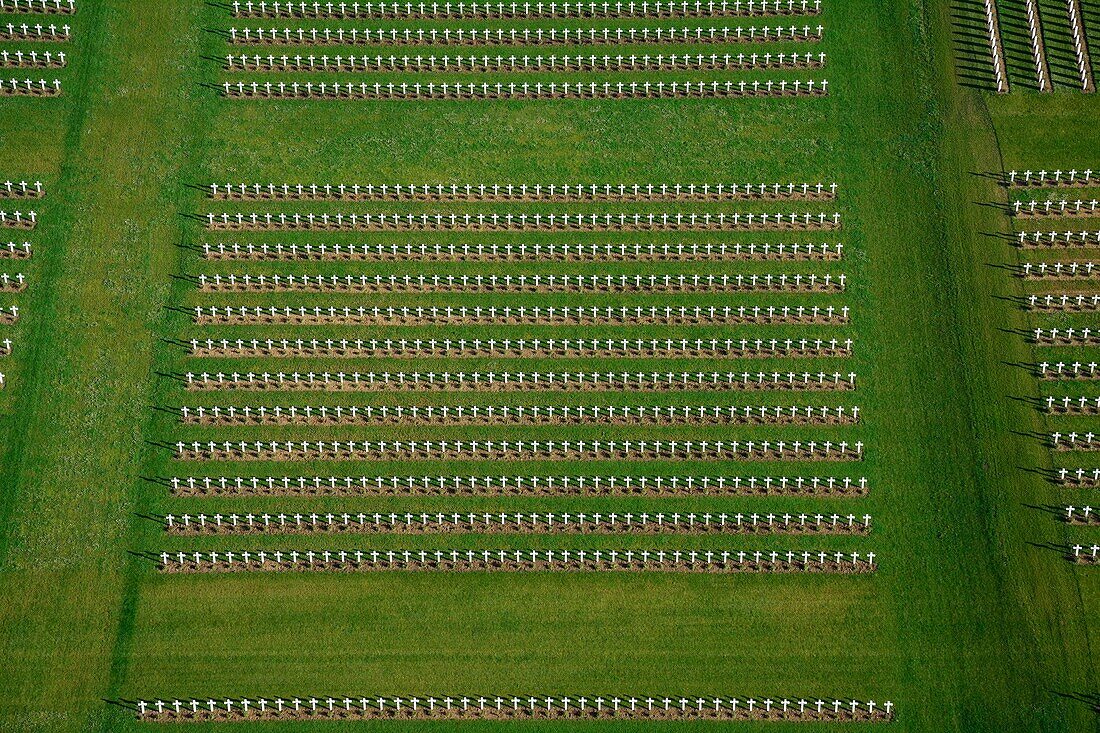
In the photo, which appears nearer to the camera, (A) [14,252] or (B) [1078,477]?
(B) [1078,477]

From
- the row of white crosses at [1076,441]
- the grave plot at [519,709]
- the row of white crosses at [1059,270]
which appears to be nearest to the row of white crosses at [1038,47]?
the row of white crosses at [1059,270]

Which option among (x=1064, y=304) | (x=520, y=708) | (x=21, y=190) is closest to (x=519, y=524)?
(x=520, y=708)

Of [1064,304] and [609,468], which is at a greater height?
[1064,304]

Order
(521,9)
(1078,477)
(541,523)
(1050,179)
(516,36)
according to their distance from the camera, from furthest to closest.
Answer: (521,9), (516,36), (1050,179), (1078,477), (541,523)

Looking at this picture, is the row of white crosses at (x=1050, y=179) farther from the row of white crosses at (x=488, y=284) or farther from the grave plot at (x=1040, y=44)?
the row of white crosses at (x=488, y=284)

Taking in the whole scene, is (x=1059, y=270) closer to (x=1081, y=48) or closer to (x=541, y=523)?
(x=1081, y=48)

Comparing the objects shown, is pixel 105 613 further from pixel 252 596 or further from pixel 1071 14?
pixel 1071 14
